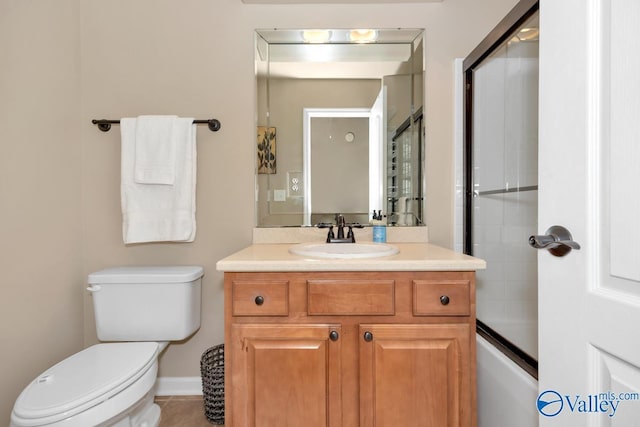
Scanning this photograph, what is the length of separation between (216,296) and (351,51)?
5.06ft

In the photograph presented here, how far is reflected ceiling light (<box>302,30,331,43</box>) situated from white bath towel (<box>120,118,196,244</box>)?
0.78m

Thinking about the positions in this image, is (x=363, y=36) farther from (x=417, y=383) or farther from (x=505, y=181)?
(x=417, y=383)

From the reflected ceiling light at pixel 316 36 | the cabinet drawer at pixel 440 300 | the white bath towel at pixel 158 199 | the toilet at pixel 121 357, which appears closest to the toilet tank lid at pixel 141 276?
the toilet at pixel 121 357

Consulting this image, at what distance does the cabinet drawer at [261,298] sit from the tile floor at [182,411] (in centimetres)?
84

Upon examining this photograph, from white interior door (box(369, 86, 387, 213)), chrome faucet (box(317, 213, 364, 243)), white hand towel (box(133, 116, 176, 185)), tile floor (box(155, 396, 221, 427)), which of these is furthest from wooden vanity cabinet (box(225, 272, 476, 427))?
white hand towel (box(133, 116, 176, 185))

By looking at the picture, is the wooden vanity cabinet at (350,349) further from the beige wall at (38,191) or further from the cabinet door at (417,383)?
the beige wall at (38,191)

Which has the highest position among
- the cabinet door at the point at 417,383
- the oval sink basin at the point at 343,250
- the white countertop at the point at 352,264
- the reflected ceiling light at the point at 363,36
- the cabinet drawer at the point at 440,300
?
the reflected ceiling light at the point at 363,36

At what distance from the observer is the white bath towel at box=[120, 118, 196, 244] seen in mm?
1743

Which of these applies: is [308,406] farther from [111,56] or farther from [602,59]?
[111,56]

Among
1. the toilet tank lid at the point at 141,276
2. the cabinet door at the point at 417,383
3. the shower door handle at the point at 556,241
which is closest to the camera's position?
the shower door handle at the point at 556,241

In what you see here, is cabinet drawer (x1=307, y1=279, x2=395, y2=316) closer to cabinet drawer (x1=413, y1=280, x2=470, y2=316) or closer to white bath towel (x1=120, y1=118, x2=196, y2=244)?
cabinet drawer (x1=413, y1=280, x2=470, y2=316)

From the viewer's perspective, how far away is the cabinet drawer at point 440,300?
1238 millimetres

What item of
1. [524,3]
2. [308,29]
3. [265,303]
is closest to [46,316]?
[265,303]

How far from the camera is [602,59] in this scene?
2.28 ft
